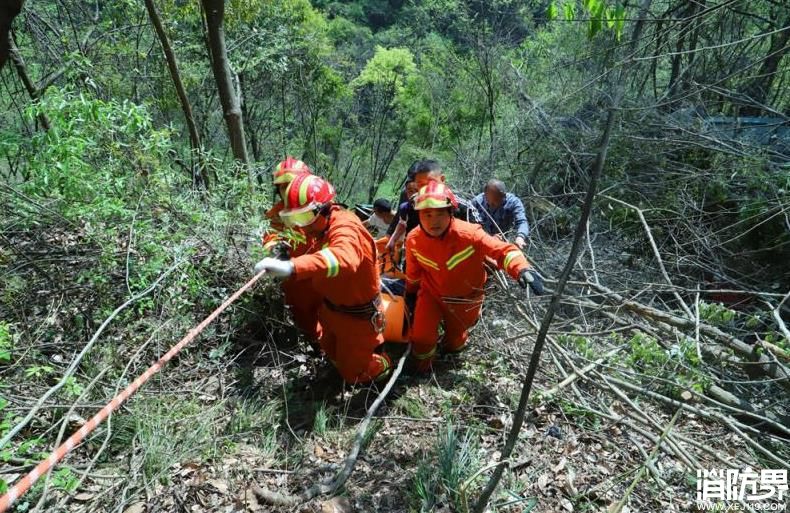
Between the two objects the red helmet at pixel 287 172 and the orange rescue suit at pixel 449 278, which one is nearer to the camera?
the red helmet at pixel 287 172

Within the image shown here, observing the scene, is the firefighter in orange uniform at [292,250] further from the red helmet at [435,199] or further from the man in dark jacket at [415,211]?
the man in dark jacket at [415,211]

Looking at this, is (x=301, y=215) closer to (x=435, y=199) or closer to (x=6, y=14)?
(x=435, y=199)

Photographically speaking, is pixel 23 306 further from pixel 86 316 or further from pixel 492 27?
pixel 492 27

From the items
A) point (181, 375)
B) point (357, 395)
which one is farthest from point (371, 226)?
point (181, 375)

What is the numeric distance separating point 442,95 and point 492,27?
11.3ft

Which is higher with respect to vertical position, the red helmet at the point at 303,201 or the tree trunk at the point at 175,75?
the tree trunk at the point at 175,75

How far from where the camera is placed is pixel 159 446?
2525 millimetres

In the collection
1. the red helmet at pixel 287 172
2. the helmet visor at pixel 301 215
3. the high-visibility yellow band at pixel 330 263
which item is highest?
the red helmet at pixel 287 172

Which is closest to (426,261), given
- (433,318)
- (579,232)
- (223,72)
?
(433,318)

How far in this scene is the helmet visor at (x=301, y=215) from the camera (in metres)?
3.31

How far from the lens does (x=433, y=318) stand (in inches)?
163

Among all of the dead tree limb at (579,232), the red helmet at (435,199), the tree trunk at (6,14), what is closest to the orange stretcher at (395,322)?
the red helmet at (435,199)

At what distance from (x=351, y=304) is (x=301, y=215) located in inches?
29.6

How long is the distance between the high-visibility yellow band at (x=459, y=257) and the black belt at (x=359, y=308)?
0.66m
